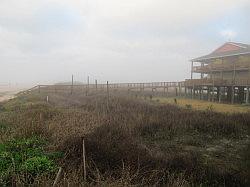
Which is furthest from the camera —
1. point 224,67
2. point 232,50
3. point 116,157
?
point 232,50

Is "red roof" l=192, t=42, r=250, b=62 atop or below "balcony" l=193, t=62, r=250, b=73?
atop

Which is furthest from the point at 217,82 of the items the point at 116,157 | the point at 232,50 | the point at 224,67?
the point at 116,157

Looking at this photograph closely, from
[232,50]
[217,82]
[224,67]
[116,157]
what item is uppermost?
[232,50]

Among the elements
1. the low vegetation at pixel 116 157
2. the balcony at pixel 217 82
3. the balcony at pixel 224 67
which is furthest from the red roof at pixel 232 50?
the low vegetation at pixel 116 157

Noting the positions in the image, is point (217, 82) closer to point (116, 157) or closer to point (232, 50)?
point (232, 50)

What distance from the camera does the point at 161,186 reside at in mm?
7398

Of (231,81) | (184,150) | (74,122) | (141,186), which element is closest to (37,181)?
(141,186)

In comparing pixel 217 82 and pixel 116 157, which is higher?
pixel 217 82

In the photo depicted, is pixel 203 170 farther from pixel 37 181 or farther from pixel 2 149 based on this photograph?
pixel 2 149

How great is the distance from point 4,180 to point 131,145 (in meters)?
4.49

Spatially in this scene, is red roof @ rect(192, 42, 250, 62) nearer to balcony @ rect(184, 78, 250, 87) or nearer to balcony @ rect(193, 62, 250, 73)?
balcony @ rect(193, 62, 250, 73)

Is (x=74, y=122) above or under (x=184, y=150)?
above

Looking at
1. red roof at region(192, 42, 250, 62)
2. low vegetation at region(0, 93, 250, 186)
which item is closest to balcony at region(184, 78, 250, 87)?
red roof at region(192, 42, 250, 62)

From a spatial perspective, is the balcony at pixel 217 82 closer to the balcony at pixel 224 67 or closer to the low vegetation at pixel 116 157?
the balcony at pixel 224 67
